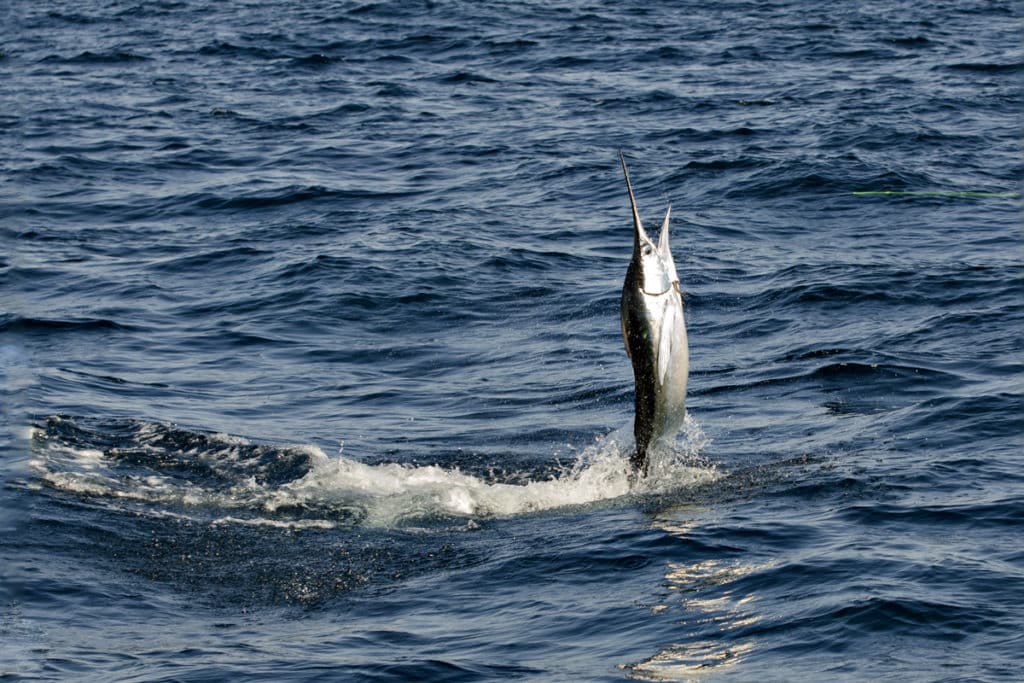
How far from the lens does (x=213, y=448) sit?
38.4 feet

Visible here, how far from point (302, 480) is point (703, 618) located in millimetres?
3977

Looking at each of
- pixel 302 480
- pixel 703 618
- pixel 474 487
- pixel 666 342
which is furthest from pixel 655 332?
pixel 302 480

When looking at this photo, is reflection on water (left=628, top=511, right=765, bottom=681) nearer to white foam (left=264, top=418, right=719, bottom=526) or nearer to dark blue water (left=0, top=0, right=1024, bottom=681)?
dark blue water (left=0, top=0, right=1024, bottom=681)

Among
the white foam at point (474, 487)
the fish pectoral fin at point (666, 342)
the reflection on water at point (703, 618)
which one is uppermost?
the fish pectoral fin at point (666, 342)

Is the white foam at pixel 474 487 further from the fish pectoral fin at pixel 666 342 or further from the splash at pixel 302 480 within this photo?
the fish pectoral fin at pixel 666 342

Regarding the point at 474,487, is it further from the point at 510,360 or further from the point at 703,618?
the point at 510,360

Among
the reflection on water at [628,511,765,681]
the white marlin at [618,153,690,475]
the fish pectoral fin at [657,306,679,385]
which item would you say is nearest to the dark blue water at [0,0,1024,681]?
the reflection on water at [628,511,765,681]

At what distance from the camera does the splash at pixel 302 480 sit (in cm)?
1010

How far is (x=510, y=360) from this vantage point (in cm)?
1402

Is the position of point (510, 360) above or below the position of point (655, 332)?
below

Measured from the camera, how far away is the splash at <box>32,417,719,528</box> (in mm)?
10102

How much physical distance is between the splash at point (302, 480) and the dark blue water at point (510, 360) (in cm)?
4

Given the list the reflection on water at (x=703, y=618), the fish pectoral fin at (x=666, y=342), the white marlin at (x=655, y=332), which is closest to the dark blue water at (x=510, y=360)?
the reflection on water at (x=703, y=618)

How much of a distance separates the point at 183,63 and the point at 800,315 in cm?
1791
